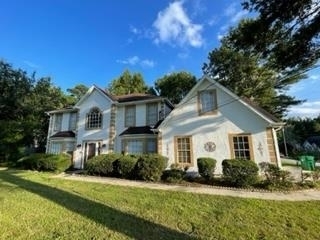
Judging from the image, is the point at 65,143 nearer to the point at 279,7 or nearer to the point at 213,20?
the point at 213,20

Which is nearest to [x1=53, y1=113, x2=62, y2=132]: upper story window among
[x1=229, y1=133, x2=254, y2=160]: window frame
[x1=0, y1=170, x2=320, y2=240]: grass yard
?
[x1=0, y1=170, x2=320, y2=240]: grass yard

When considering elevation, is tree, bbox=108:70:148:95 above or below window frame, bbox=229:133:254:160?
above

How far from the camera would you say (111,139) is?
63.1ft

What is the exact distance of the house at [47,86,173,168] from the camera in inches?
722

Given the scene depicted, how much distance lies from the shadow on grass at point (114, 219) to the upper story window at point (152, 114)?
1056 centimetres

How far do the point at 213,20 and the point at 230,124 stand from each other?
6.77 meters

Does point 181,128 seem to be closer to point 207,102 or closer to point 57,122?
point 207,102

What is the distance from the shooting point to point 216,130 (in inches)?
568

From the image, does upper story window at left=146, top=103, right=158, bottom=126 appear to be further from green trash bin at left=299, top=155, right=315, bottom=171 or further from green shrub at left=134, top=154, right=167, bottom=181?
green trash bin at left=299, top=155, right=315, bottom=171

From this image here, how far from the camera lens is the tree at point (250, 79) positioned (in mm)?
30125

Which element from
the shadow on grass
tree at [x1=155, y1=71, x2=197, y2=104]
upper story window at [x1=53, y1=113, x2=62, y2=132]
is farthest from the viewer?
tree at [x1=155, y1=71, x2=197, y2=104]

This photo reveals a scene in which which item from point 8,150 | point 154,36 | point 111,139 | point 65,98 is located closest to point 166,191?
point 111,139

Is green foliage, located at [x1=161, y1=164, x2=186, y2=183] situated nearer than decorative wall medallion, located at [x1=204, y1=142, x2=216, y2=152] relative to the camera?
Yes

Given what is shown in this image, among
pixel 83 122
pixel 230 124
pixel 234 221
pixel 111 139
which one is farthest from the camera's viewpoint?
pixel 83 122
